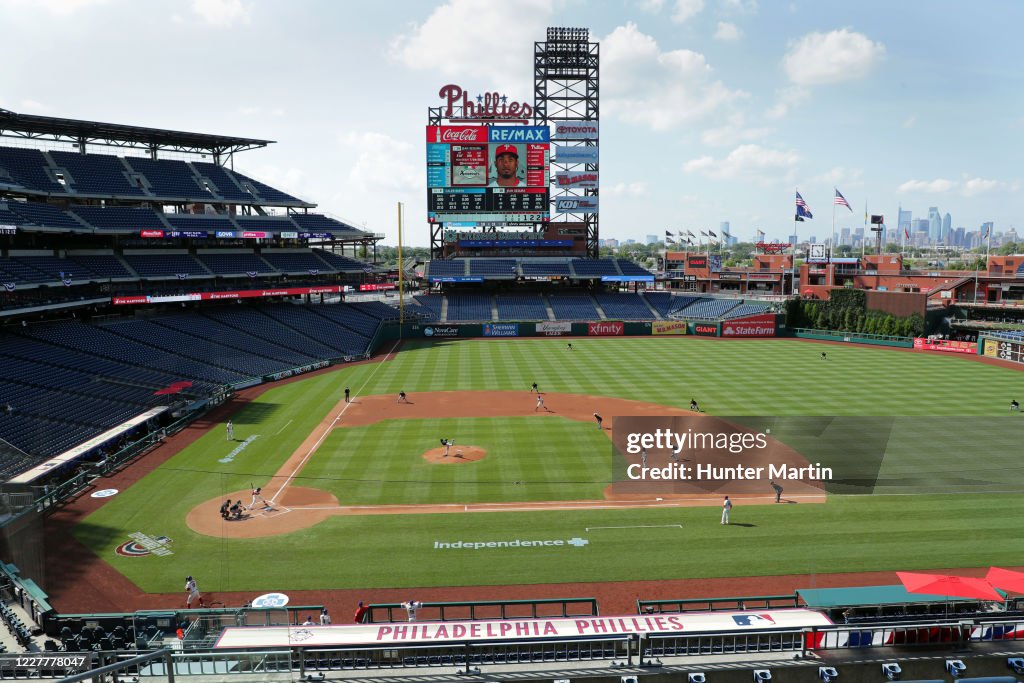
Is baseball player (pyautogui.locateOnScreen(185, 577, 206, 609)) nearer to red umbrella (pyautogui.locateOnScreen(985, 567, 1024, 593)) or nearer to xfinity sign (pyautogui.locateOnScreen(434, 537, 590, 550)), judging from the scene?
xfinity sign (pyautogui.locateOnScreen(434, 537, 590, 550))

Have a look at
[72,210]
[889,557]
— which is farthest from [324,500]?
[72,210]

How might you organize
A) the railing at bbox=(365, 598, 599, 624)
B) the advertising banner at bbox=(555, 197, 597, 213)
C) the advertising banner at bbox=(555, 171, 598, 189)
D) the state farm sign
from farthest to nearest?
the advertising banner at bbox=(555, 197, 597, 213) < the advertising banner at bbox=(555, 171, 598, 189) < the state farm sign < the railing at bbox=(365, 598, 599, 624)

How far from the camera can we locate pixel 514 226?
8062cm

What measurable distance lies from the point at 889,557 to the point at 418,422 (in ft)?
78.7

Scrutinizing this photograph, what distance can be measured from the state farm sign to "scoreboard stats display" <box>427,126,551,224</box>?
27.0 metres

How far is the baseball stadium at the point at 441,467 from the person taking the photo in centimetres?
1385

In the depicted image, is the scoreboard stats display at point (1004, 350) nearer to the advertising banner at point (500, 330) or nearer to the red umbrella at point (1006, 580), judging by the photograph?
the advertising banner at point (500, 330)

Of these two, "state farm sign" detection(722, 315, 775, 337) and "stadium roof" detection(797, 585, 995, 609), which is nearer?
"stadium roof" detection(797, 585, 995, 609)

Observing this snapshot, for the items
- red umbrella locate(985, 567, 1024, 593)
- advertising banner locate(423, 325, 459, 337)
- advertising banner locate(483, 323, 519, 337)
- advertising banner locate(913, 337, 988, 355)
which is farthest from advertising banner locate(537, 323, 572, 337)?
red umbrella locate(985, 567, 1024, 593)

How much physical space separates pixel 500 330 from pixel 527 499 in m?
48.6

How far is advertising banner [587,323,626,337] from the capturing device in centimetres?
7456

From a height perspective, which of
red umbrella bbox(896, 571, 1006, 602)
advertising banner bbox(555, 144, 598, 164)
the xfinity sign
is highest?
advertising banner bbox(555, 144, 598, 164)

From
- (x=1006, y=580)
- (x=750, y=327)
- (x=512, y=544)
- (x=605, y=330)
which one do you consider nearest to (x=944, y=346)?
(x=750, y=327)

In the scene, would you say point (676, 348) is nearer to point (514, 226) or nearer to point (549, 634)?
point (514, 226)
